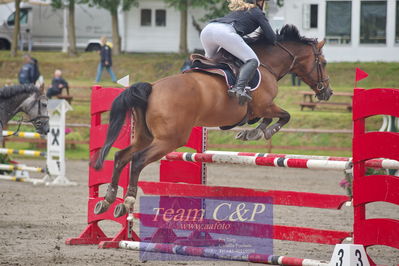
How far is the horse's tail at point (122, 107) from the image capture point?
6.45 m

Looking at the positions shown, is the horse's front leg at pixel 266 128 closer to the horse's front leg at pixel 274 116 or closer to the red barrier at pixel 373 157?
the horse's front leg at pixel 274 116

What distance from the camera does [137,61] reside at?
2941 centimetres

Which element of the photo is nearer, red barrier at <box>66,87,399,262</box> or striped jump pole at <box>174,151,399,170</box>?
red barrier at <box>66,87,399,262</box>

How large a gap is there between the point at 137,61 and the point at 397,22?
29.9 ft

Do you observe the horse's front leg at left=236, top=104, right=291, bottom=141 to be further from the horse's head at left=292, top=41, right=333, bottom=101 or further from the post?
the post

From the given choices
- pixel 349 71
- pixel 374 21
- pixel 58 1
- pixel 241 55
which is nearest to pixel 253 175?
pixel 241 55

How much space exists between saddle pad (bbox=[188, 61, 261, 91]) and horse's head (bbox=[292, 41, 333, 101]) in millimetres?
743

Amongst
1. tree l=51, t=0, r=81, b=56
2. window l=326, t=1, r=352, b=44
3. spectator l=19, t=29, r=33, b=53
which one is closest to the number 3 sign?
window l=326, t=1, r=352, b=44

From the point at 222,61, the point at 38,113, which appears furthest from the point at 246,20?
the point at 38,113

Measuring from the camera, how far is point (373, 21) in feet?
89.3

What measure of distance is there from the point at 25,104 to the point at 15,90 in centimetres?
22

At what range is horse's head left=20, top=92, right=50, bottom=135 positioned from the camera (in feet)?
31.5

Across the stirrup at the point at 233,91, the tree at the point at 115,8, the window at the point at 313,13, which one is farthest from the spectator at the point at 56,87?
the stirrup at the point at 233,91

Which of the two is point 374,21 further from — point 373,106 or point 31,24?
point 373,106
